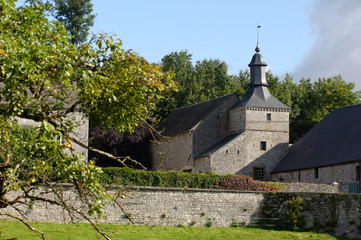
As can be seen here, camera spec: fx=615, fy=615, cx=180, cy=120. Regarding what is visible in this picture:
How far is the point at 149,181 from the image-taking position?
30.6 metres

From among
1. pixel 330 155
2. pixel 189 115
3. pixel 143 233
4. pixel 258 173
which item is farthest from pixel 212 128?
pixel 143 233

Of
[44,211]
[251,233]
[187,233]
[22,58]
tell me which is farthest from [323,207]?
[22,58]

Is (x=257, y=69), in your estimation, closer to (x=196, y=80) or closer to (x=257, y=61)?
(x=257, y=61)

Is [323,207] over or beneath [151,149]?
beneath

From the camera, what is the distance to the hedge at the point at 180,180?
29938mm

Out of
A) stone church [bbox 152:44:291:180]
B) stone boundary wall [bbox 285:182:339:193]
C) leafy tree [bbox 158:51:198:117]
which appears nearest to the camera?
stone boundary wall [bbox 285:182:339:193]

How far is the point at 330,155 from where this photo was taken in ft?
121

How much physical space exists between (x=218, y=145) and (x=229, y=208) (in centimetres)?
1536

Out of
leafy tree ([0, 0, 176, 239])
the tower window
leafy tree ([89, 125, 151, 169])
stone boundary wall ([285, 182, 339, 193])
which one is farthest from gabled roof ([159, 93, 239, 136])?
leafy tree ([0, 0, 176, 239])

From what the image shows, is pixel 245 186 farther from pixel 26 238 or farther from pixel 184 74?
pixel 184 74

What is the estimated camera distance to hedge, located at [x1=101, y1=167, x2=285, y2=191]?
98.2 ft

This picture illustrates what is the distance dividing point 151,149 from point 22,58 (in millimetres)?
39658

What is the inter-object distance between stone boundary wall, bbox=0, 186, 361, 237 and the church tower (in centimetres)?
1322

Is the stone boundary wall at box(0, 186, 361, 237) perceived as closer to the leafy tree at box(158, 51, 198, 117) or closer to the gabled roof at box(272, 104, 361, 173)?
the gabled roof at box(272, 104, 361, 173)
